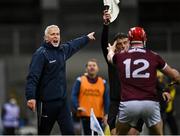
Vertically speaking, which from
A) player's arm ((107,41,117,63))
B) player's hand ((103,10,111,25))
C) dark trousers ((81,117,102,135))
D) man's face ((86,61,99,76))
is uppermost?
player's hand ((103,10,111,25))

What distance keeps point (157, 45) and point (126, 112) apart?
22.1m

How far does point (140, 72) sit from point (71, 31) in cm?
2140

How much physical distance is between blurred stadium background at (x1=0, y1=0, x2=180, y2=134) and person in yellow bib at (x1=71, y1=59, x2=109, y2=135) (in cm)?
1396

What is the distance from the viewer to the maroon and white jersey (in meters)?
10.8

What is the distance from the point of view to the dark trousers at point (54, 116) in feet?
40.9

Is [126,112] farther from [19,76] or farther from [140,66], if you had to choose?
[19,76]

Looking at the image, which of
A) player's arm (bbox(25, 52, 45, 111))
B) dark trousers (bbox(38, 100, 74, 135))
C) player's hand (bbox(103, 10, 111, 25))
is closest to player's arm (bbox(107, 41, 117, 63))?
player's hand (bbox(103, 10, 111, 25))

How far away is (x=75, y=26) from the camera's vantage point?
3222cm

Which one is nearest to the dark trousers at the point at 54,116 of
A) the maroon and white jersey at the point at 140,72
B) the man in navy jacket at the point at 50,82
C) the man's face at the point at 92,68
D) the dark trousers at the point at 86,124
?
the man in navy jacket at the point at 50,82

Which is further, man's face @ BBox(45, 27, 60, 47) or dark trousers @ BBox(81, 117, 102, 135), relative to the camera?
dark trousers @ BBox(81, 117, 102, 135)

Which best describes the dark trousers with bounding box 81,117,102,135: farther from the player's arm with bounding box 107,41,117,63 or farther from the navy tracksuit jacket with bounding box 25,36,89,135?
the player's arm with bounding box 107,41,117,63

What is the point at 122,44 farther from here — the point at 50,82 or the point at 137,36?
the point at 137,36

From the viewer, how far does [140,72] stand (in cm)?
1080

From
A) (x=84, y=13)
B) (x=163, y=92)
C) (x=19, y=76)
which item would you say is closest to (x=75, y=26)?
(x=84, y=13)
